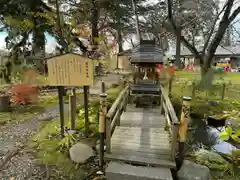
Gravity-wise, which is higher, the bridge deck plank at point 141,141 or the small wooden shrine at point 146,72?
the small wooden shrine at point 146,72

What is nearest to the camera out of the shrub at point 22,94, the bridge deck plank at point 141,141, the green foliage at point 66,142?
the bridge deck plank at point 141,141

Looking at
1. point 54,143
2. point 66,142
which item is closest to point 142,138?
point 66,142

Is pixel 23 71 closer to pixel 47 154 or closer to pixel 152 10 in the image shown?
pixel 47 154

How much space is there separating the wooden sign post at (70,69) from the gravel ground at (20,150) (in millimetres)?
1563

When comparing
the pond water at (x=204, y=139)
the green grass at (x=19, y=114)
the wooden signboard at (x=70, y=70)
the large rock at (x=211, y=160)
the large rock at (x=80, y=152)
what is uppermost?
the wooden signboard at (x=70, y=70)

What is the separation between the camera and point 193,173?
3012mm

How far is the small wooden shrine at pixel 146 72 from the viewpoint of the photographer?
5.91 meters

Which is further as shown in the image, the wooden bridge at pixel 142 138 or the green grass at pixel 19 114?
the green grass at pixel 19 114

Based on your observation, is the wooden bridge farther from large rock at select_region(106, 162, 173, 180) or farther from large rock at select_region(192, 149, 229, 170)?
large rock at select_region(192, 149, 229, 170)

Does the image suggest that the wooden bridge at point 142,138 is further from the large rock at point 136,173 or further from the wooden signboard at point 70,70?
the wooden signboard at point 70,70

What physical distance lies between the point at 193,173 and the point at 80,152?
6.55 feet

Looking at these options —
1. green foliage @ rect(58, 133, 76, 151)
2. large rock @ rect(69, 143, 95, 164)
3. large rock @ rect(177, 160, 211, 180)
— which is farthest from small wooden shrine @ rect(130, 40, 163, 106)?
large rock @ rect(177, 160, 211, 180)

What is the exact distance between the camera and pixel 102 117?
3.24 metres

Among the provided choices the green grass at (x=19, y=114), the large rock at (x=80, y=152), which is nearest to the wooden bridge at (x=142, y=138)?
the large rock at (x=80, y=152)
